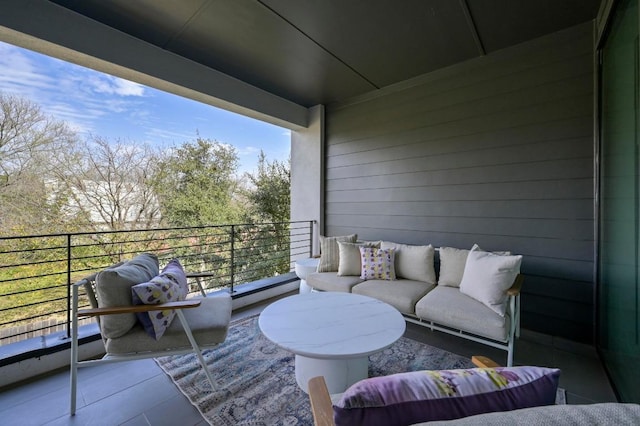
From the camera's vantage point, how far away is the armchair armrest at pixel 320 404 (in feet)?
2.37

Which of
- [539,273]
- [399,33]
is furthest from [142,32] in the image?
[539,273]

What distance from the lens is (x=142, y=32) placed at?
2363 mm

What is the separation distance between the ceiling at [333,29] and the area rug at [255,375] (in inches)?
107

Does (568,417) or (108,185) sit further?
(108,185)

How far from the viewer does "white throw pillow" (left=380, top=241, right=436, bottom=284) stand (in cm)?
273

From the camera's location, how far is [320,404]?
2.57 ft

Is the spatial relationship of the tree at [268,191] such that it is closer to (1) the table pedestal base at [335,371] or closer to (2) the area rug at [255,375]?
(2) the area rug at [255,375]

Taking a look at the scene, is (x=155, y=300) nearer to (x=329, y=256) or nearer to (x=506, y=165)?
(x=329, y=256)

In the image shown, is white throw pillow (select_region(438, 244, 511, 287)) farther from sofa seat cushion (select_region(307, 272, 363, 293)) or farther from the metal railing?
the metal railing

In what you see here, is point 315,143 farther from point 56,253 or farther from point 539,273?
point 56,253

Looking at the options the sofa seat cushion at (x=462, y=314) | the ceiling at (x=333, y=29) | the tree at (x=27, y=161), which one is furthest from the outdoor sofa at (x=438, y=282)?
the tree at (x=27, y=161)

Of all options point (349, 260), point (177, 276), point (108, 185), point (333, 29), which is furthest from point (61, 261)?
point (333, 29)

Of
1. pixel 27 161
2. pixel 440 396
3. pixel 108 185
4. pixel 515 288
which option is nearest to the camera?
pixel 440 396

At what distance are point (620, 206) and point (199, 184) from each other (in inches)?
237
